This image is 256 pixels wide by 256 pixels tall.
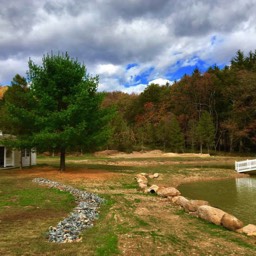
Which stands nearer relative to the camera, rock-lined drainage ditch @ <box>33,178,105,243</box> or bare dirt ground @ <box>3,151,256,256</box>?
bare dirt ground @ <box>3,151,256,256</box>

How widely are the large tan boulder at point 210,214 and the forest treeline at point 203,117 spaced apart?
4761cm

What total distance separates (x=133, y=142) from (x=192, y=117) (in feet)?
52.1

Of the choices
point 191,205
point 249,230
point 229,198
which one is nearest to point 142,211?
point 191,205

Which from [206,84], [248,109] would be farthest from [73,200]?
[206,84]

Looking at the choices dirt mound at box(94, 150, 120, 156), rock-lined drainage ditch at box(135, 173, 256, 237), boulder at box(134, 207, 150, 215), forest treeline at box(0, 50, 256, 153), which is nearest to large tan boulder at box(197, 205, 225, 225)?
rock-lined drainage ditch at box(135, 173, 256, 237)

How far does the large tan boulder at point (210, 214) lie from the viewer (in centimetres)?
899

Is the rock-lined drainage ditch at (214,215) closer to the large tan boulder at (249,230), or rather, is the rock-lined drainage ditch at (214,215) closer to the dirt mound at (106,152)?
the large tan boulder at (249,230)

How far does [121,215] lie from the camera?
364 inches

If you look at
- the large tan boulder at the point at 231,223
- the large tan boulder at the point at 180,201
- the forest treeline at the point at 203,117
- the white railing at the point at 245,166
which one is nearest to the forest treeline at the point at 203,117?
the forest treeline at the point at 203,117

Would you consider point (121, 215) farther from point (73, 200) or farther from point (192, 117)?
point (192, 117)

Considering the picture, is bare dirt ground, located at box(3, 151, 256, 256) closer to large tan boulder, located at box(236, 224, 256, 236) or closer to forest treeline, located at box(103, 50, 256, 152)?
large tan boulder, located at box(236, 224, 256, 236)

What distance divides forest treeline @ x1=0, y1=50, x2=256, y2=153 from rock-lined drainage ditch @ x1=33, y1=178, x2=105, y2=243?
4386 cm

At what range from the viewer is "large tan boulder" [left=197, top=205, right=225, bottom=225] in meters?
8.99

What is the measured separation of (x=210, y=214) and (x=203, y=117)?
4999 cm
